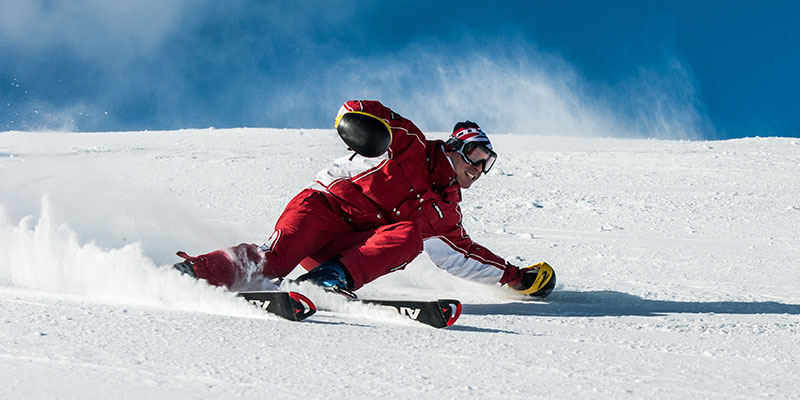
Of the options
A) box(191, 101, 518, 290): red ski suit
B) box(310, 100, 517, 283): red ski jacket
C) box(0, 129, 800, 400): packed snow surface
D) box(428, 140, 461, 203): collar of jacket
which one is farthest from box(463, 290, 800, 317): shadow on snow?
box(428, 140, 461, 203): collar of jacket

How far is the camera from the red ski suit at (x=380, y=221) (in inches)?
127

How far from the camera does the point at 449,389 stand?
6.05 feet

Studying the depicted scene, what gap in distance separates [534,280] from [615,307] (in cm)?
45

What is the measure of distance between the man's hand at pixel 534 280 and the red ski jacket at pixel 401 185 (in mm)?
325

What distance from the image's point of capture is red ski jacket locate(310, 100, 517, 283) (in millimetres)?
3551

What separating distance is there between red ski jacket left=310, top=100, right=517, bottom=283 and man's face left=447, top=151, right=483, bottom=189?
0.11 ft

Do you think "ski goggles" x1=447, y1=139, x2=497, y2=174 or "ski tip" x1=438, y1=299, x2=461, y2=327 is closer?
"ski tip" x1=438, y1=299, x2=461, y2=327

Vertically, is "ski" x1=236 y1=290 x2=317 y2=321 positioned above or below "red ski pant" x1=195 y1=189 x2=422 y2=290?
below

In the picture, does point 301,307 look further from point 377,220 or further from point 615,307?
point 615,307

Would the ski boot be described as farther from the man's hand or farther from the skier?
the man's hand

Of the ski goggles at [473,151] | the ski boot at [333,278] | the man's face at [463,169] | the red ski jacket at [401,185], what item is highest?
the ski goggles at [473,151]

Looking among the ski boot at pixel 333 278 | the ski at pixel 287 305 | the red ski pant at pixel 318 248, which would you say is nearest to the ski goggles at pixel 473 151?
the red ski pant at pixel 318 248

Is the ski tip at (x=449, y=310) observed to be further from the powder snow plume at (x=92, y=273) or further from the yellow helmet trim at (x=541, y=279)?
the yellow helmet trim at (x=541, y=279)

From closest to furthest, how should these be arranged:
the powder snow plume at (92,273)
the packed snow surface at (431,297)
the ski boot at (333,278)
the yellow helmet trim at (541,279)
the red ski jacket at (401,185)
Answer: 1. the packed snow surface at (431,297)
2. the powder snow plume at (92,273)
3. the ski boot at (333,278)
4. the red ski jacket at (401,185)
5. the yellow helmet trim at (541,279)
